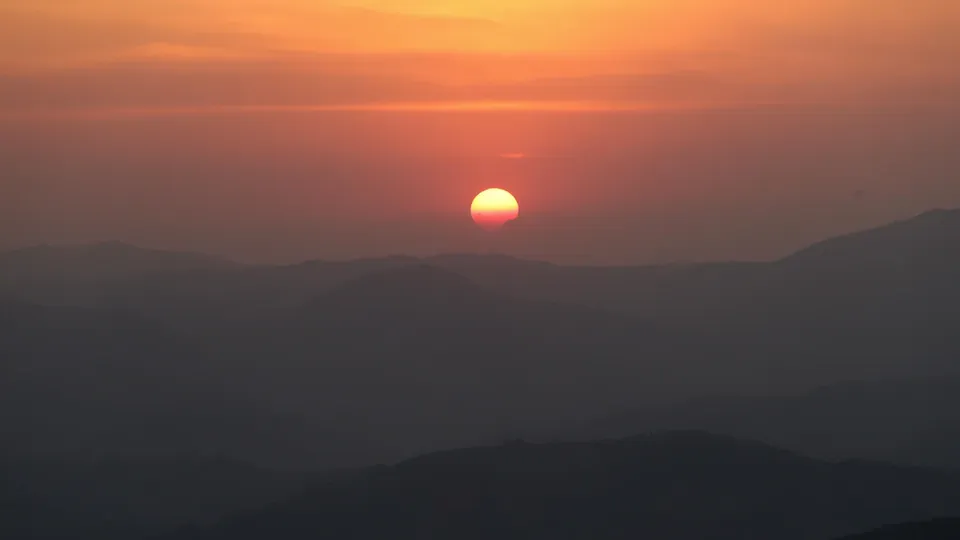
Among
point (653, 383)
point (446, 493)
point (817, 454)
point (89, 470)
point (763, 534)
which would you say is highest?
point (653, 383)

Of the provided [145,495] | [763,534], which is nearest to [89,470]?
[145,495]

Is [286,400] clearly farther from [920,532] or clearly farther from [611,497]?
[920,532]

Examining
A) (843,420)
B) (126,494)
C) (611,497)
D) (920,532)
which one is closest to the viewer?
(920,532)

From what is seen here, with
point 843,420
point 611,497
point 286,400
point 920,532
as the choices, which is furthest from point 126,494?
point 920,532

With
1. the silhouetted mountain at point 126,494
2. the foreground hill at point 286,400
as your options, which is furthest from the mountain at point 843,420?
the silhouetted mountain at point 126,494

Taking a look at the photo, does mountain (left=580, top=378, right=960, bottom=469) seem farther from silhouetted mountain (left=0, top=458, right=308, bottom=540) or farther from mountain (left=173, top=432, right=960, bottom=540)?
silhouetted mountain (left=0, top=458, right=308, bottom=540)

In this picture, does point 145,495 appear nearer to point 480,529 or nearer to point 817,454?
point 480,529

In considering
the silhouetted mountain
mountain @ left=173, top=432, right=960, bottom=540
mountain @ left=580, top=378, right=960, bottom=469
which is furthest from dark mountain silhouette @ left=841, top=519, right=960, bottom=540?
the silhouetted mountain
